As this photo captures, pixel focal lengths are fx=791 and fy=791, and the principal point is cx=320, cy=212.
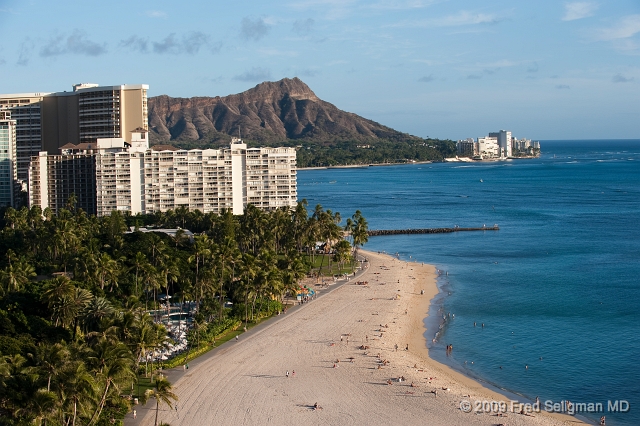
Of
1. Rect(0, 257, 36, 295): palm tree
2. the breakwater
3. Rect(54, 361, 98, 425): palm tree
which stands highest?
Rect(0, 257, 36, 295): palm tree

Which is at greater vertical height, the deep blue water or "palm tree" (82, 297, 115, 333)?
"palm tree" (82, 297, 115, 333)

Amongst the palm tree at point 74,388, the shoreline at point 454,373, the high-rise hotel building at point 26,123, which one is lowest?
the shoreline at point 454,373

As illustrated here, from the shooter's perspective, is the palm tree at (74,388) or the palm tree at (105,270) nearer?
the palm tree at (74,388)

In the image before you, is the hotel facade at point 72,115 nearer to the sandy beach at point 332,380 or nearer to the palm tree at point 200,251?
the palm tree at point 200,251

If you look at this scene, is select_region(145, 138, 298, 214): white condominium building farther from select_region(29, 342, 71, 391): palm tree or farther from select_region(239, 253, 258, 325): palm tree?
select_region(29, 342, 71, 391): palm tree

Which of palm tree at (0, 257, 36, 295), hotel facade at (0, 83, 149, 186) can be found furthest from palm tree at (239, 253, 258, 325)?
hotel facade at (0, 83, 149, 186)

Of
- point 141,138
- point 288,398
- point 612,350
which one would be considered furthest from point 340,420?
point 141,138

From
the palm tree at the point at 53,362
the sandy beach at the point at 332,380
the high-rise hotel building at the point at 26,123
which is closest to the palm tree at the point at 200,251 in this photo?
the sandy beach at the point at 332,380
